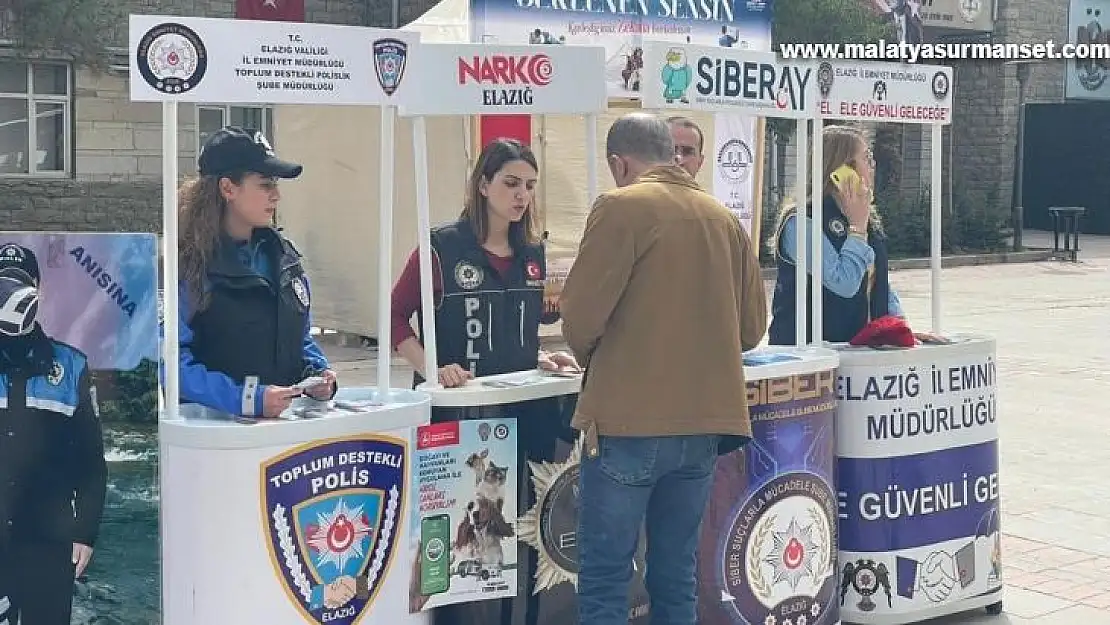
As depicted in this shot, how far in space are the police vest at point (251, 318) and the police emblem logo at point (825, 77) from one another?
2.10 m

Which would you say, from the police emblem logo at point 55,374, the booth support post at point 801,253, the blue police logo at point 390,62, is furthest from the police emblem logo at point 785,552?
the police emblem logo at point 55,374

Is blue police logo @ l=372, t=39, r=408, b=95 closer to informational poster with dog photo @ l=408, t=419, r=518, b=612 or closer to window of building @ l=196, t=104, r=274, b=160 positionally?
informational poster with dog photo @ l=408, t=419, r=518, b=612

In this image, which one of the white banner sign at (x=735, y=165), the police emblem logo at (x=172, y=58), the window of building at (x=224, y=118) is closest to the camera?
the police emblem logo at (x=172, y=58)

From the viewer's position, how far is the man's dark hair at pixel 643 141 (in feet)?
12.2

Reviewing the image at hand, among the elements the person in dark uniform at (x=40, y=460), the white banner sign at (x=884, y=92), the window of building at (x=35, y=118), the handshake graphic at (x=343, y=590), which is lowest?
the handshake graphic at (x=343, y=590)

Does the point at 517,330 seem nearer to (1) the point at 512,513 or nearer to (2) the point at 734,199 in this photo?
(1) the point at 512,513

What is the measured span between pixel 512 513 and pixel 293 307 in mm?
916

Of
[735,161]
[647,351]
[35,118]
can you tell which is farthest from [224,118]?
[647,351]

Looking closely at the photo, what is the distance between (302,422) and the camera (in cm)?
357

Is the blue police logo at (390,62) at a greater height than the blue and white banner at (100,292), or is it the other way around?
the blue police logo at (390,62)

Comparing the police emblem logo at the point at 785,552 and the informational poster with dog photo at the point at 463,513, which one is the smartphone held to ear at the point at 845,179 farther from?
the informational poster with dog photo at the point at 463,513

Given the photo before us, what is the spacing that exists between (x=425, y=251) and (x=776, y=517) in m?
1.55

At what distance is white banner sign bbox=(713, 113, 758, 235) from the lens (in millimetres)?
11930

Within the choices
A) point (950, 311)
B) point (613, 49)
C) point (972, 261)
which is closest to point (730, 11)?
point (613, 49)
